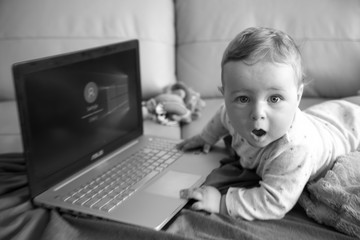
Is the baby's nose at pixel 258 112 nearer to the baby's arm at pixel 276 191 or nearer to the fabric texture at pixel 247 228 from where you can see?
the baby's arm at pixel 276 191

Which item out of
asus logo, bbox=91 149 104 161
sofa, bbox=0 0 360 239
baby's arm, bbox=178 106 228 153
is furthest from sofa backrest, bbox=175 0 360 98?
asus logo, bbox=91 149 104 161

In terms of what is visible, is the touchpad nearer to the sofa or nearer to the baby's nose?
the baby's nose

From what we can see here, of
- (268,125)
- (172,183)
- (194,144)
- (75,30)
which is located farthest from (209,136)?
(75,30)

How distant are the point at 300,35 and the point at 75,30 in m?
0.93

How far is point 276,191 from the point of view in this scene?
92 centimetres

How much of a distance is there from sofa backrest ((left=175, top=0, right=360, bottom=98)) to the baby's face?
81 centimetres

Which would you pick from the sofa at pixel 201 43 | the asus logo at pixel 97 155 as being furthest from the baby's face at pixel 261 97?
the sofa at pixel 201 43

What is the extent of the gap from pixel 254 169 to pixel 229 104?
9.1 inches

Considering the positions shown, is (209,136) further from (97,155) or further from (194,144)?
(97,155)

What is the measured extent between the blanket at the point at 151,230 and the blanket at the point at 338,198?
0.8 inches

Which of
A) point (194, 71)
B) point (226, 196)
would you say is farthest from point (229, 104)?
point (194, 71)

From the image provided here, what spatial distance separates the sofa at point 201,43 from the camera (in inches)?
66.9

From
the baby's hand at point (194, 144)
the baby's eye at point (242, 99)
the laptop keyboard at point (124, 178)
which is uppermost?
the baby's eye at point (242, 99)

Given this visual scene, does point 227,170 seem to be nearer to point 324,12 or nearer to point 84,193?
point 84,193
